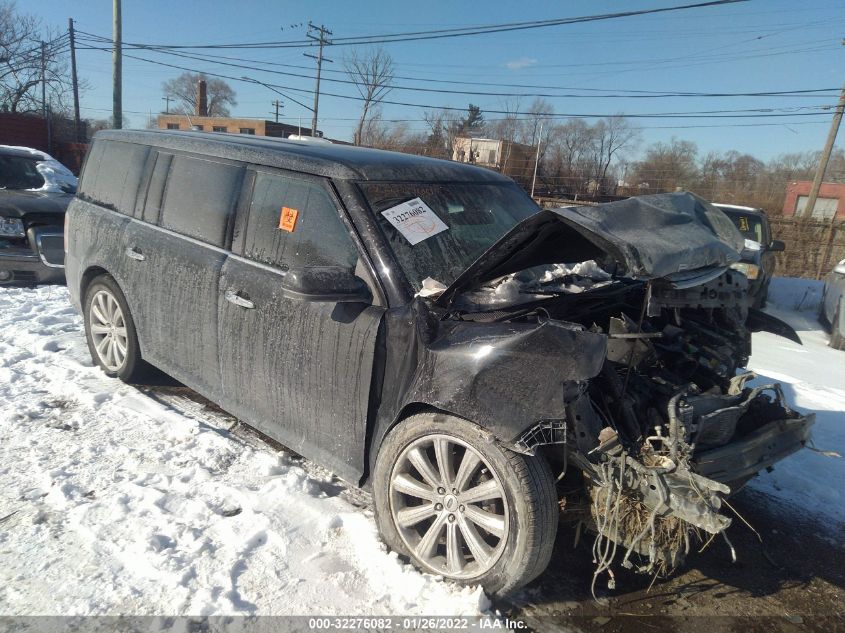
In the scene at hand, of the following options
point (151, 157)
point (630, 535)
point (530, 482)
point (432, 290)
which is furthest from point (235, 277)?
point (630, 535)

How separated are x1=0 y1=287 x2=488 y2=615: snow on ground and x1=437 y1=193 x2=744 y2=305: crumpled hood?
131 cm

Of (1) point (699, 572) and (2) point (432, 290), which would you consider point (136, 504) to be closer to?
(2) point (432, 290)

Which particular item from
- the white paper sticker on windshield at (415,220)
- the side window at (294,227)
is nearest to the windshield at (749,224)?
the white paper sticker on windshield at (415,220)

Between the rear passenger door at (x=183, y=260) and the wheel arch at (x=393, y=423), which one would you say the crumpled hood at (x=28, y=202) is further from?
the wheel arch at (x=393, y=423)

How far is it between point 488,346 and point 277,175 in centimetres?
173

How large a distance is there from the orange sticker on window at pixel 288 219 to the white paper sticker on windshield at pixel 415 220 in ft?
1.71

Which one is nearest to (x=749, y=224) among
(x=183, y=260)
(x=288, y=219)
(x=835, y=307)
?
(x=835, y=307)

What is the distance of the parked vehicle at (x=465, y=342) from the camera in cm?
238

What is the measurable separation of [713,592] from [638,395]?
0.99 m

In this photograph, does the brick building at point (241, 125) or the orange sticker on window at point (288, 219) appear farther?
the brick building at point (241, 125)

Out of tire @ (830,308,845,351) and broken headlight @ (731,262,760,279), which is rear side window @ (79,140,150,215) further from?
tire @ (830,308,845,351)

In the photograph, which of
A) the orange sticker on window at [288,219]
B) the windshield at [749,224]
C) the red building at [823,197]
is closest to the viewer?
the orange sticker on window at [288,219]

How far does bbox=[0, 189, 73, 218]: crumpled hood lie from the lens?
7.28 meters

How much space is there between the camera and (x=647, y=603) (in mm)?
2676
